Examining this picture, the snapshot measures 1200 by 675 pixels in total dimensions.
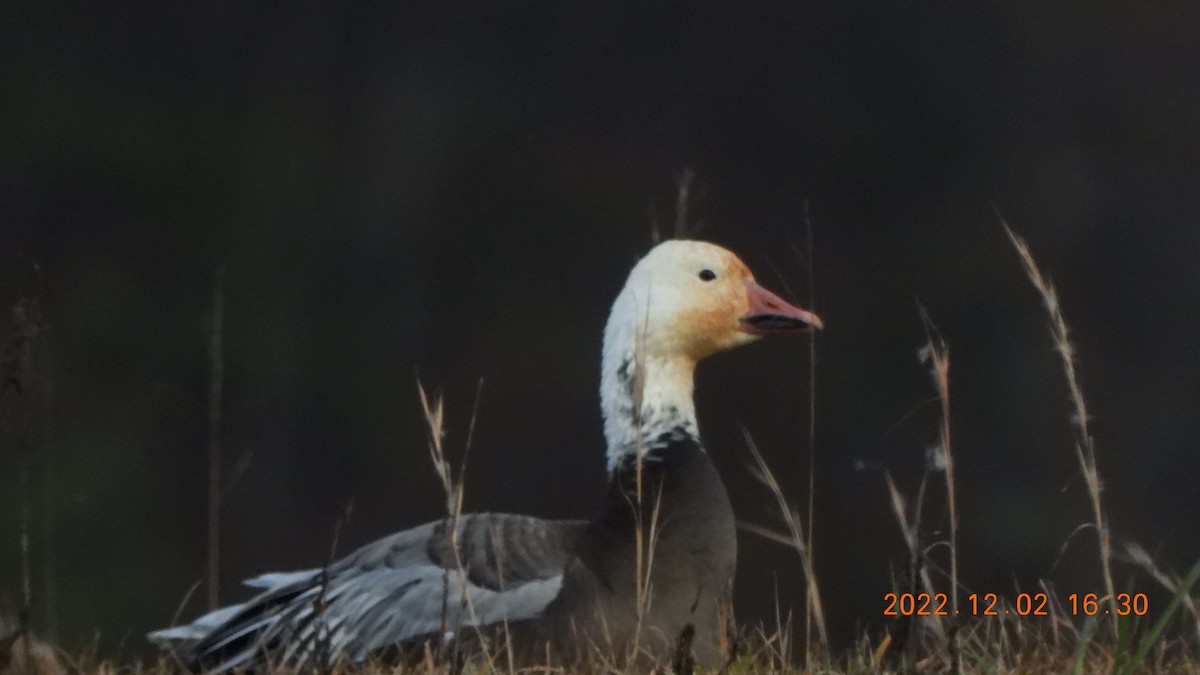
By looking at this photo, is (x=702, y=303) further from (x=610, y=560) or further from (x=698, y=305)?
(x=610, y=560)

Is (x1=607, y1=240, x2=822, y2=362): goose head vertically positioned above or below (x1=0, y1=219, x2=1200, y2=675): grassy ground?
above

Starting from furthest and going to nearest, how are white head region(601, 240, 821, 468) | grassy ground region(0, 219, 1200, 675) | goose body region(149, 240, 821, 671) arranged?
white head region(601, 240, 821, 468)
goose body region(149, 240, 821, 671)
grassy ground region(0, 219, 1200, 675)

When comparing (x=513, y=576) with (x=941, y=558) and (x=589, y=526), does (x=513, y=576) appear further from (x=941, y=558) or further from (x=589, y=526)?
(x=941, y=558)

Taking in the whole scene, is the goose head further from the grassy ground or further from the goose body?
the grassy ground

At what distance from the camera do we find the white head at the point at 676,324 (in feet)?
13.7

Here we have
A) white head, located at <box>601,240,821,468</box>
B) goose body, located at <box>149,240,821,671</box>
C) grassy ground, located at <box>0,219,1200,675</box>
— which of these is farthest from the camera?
white head, located at <box>601,240,821,468</box>

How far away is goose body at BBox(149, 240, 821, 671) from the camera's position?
3707 millimetres

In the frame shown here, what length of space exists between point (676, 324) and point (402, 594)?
36.7 inches

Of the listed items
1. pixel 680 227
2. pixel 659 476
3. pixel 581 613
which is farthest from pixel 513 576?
pixel 680 227

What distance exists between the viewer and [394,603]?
153 inches

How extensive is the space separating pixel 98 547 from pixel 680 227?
13.3ft
